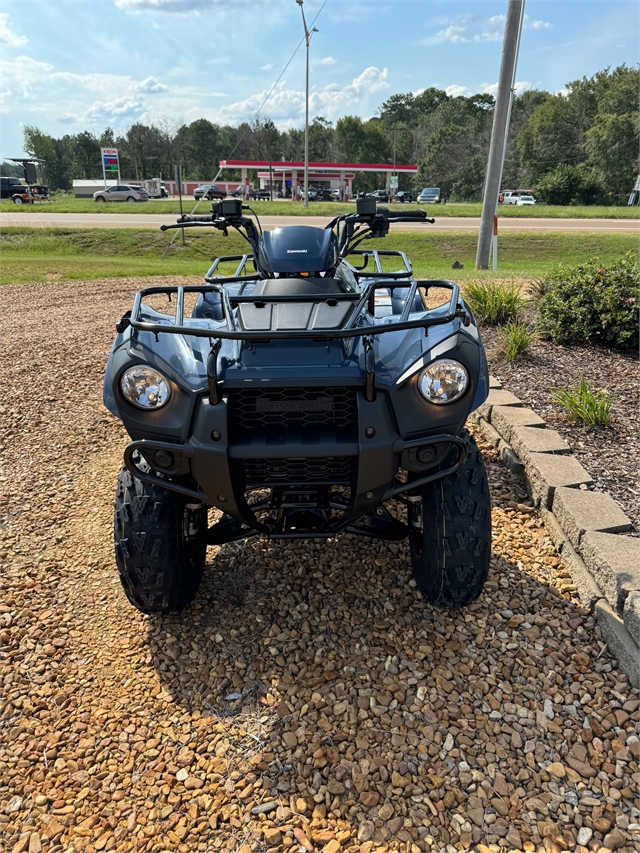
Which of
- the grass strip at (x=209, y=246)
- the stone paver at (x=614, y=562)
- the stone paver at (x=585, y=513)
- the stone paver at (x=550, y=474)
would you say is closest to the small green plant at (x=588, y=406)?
the stone paver at (x=550, y=474)

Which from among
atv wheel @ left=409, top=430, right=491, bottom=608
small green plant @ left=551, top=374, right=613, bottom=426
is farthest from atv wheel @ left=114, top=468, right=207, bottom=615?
small green plant @ left=551, top=374, right=613, bottom=426

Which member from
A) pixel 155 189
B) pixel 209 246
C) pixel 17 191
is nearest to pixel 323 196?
Answer: pixel 155 189

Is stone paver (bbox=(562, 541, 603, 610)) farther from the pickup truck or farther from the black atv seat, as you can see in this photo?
the pickup truck

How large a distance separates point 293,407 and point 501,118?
Answer: 30.3ft

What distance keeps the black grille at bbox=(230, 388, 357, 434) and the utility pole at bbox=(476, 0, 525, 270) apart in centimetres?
864

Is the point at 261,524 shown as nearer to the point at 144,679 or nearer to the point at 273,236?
the point at 144,679

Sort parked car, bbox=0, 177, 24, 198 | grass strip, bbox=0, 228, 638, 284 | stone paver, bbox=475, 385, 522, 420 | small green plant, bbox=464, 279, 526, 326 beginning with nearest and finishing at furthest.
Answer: stone paver, bbox=475, 385, 522, 420, small green plant, bbox=464, 279, 526, 326, grass strip, bbox=0, 228, 638, 284, parked car, bbox=0, 177, 24, 198

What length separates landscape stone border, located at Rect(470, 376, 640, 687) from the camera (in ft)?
7.50

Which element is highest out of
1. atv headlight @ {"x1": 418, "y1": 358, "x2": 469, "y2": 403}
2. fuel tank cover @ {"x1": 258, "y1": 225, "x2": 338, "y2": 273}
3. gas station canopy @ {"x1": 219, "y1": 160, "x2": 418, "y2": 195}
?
gas station canopy @ {"x1": 219, "y1": 160, "x2": 418, "y2": 195}

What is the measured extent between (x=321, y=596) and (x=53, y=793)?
121cm

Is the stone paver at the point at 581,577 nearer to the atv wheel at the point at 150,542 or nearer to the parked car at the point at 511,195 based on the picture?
the atv wheel at the point at 150,542

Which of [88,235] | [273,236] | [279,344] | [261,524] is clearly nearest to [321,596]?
[261,524]

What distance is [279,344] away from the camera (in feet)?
6.89

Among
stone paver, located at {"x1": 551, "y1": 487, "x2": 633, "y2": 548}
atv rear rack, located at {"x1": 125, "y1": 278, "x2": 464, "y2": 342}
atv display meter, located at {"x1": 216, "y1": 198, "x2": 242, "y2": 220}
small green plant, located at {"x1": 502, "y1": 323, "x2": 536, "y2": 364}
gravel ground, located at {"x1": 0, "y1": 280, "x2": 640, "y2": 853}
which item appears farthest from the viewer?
small green plant, located at {"x1": 502, "y1": 323, "x2": 536, "y2": 364}
